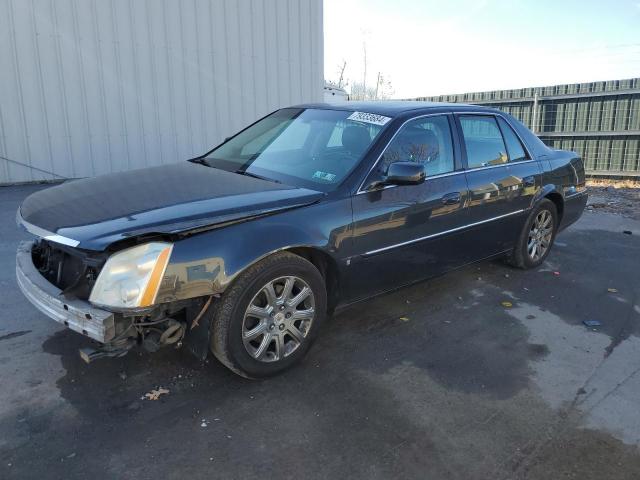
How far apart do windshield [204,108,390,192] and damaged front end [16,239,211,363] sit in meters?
1.24

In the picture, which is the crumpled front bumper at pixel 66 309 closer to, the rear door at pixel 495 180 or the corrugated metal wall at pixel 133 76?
the rear door at pixel 495 180

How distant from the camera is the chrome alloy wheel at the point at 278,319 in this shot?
311 centimetres

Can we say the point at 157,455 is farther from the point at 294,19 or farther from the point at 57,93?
the point at 294,19

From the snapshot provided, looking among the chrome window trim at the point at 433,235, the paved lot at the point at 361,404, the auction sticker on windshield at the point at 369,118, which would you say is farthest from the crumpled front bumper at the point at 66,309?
the auction sticker on windshield at the point at 369,118

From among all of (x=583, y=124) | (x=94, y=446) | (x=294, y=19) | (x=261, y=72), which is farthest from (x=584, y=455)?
(x=583, y=124)

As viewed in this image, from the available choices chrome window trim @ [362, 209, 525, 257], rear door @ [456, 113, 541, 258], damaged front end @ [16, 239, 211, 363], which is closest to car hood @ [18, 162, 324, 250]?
damaged front end @ [16, 239, 211, 363]

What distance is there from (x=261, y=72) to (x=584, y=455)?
9.35 meters

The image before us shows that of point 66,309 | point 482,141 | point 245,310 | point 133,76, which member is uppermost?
point 133,76

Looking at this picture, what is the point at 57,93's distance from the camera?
8.12 meters

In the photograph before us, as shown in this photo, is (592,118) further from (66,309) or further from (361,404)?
(66,309)

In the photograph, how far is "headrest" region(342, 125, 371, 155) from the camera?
3826 mm

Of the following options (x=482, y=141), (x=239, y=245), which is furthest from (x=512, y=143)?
(x=239, y=245)

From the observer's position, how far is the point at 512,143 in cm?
511

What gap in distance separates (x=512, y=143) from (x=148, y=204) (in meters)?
3.62
